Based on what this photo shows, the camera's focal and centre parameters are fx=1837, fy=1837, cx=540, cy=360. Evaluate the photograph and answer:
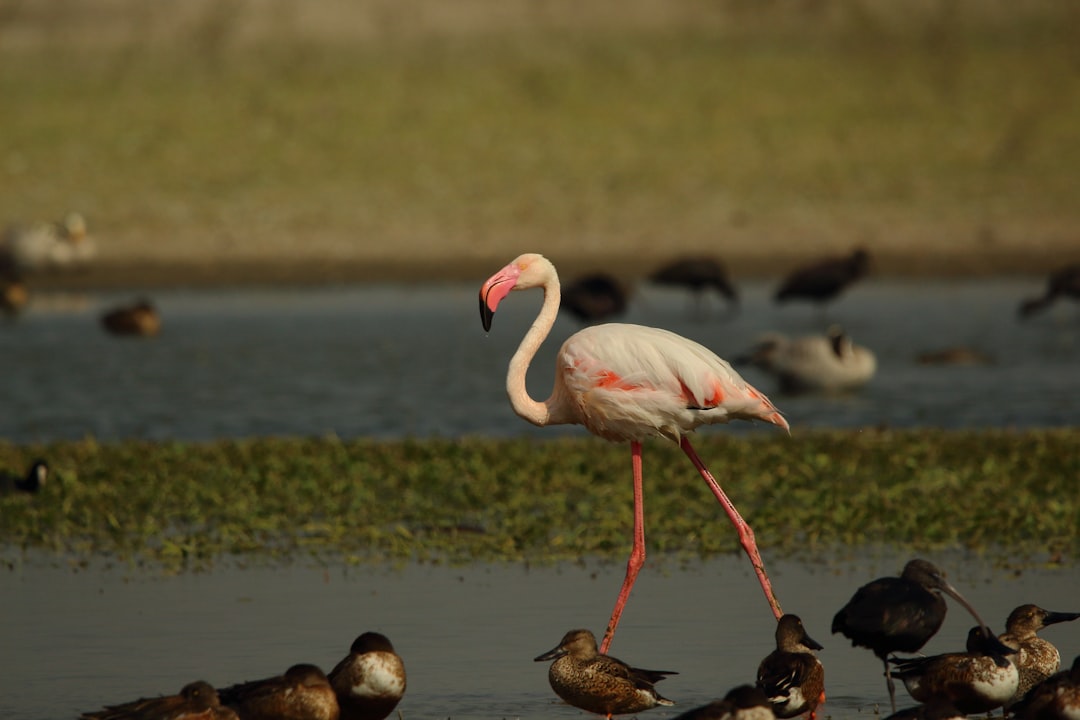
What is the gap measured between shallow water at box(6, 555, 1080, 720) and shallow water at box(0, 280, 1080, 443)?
5.47 m

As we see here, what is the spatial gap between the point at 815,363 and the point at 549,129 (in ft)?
74.0

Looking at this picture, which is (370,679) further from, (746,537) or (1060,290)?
(1060,290)

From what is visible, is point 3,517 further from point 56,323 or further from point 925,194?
point 925,194

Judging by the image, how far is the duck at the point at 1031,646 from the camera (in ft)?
24.7

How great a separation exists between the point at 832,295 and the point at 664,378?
1589cm

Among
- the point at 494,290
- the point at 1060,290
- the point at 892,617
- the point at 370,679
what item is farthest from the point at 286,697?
the point at 1060,290

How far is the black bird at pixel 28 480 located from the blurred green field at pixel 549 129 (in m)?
18.9

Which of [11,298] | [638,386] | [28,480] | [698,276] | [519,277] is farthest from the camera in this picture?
[11,298]

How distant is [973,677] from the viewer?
7047mm

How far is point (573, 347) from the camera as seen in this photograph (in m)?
8.92

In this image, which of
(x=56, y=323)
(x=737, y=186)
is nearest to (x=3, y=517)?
(x=56, y=323)

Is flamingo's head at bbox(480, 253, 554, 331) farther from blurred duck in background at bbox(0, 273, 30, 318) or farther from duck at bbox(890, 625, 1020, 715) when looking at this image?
blurred duck in background at bbox(0, 273, 30, 318)

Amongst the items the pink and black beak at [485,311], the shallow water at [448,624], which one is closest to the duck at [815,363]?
the shallow water at [448,624]

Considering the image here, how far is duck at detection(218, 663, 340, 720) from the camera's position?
684 centimetres
